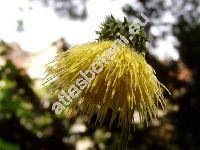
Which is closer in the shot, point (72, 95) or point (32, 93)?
point (72, 95)

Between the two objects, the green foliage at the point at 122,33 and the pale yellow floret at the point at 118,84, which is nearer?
the pale yellow floret at the point at 118,84

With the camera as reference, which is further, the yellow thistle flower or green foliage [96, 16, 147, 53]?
green foliage [96, 16, 147, 53]

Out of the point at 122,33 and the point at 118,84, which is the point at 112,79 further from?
the point at 122,33

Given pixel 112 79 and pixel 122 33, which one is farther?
pixel 122 33

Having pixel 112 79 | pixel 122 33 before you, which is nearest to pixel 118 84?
pixel 112 79

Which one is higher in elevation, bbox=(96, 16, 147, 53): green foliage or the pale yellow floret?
A: bbox=(96, 16, 147, 53): green foliage

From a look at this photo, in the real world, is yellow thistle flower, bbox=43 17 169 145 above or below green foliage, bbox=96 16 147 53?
below

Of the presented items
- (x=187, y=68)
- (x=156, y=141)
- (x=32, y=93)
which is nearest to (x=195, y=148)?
(x=156, y=141)

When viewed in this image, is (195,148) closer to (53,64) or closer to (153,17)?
(153,17)
